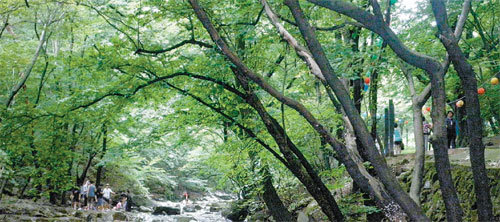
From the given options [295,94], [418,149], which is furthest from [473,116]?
[295,94]

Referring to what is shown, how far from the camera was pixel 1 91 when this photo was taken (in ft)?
50.7

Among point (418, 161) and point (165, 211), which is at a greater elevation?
point (418, 161)

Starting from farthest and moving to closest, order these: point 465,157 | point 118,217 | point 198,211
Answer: point 198,211
point 118,217
point 465,157

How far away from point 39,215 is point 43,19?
21.9ft

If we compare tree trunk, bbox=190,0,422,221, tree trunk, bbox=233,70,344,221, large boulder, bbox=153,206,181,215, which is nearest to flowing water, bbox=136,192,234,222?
large boulder, bbox=153,206,181,215

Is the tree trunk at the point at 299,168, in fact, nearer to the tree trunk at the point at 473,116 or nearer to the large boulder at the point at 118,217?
the tree trunk at the point at 473,116

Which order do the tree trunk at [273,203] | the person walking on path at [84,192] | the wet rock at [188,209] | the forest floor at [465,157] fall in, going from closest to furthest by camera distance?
the tree trunk at [273,203], the forest floor at [465,157], the person walking on path at [84,192], the wet rock at [188,209]

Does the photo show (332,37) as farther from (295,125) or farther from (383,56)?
(383,56)

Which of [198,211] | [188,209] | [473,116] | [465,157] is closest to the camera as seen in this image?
[473,116]

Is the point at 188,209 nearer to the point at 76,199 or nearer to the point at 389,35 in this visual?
the point at 76,199

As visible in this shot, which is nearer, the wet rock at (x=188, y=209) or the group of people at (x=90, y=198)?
the group of people at (x=90, y=198)

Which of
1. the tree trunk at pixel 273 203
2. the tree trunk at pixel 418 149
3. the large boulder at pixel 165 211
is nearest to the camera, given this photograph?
the tree trunk at pixel 418 149

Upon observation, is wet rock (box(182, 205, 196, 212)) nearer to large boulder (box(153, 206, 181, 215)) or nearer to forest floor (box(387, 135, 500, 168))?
large boulder (box(153, 206, 181, 215))

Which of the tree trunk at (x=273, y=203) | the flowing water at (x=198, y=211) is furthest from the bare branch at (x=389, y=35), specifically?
the flowing water at (x=198, y=211)
